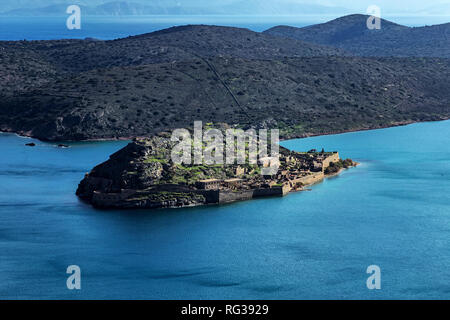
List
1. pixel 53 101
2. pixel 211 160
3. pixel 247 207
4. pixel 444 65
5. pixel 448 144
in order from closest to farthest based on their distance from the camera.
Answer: pixel 247 207 < pixel 211 160 < pixel 448 144 < pixel 53 101 < pixel 444 65

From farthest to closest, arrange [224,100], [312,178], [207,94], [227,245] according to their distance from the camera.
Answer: [207,94] < [224,100] < [312,178] < [227,245]

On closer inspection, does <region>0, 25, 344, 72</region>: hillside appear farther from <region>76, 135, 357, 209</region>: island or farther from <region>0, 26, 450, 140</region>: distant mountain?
<region>76, 135, 357, 209</region>: island

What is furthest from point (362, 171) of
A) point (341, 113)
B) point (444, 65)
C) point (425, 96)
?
point (444, 65)

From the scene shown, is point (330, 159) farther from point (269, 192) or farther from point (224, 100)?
point (224, 100)

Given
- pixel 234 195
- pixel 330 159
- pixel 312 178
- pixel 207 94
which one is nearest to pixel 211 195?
pixel 234 195

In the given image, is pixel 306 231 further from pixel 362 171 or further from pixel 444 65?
pixel 444 65

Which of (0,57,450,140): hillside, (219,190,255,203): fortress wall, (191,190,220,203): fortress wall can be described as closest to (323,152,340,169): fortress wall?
(219,190,255,203): fortress wall

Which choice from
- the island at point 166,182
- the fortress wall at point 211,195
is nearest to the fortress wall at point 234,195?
the island at point 166,182
